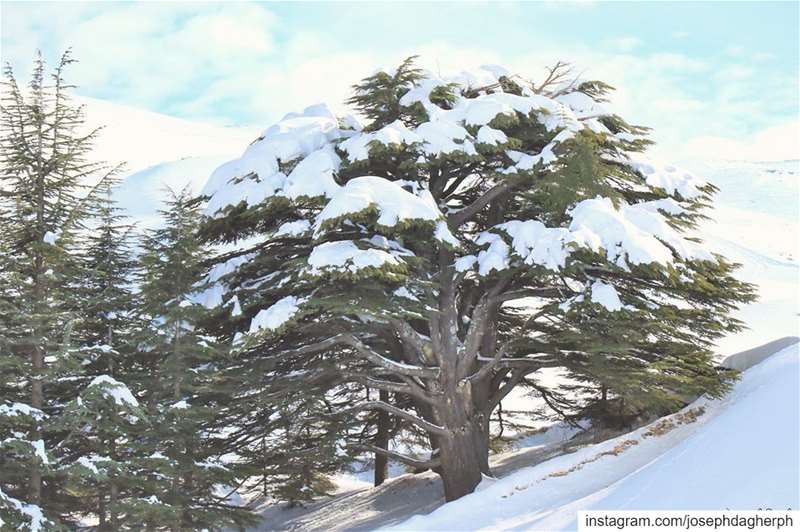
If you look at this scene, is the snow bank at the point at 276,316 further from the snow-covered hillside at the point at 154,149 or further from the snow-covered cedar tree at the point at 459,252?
the snow-covered hillside at the point at 154,149

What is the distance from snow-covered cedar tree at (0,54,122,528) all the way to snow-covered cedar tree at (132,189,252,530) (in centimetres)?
135

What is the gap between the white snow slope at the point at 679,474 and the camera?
6758 mm

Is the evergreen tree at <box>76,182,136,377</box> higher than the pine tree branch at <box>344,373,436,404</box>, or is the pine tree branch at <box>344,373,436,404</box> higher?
the evergreen tree at <box>76,182,136,377</box>

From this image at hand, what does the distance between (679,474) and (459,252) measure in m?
6.22

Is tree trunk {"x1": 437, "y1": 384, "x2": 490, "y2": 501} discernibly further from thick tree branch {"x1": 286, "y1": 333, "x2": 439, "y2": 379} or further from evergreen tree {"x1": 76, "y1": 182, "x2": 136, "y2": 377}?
evergreen tree {"x1": 76, "y1": 182, "x2": 136, "y2": 377}

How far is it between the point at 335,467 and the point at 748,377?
23.1 ft

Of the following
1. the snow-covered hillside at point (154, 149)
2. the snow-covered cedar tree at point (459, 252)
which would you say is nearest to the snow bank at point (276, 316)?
the snow-covered cedar tree at point (459, 252)

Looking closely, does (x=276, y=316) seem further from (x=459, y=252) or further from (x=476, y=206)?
(x=476, y=206)

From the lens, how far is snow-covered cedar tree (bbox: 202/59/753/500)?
10.8 meters

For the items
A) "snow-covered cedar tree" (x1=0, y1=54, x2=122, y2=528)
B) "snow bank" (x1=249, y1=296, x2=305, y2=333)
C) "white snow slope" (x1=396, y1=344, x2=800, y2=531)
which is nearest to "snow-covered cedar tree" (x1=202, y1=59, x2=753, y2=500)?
"snow bank" (x1=249, y1=296, x2=305, y2=333)

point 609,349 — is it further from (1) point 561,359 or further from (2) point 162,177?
(2) point 162,177

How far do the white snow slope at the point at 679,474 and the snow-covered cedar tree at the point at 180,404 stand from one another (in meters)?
3.60

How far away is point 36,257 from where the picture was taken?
12195mm

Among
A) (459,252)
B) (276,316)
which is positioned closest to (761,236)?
(459,252)
